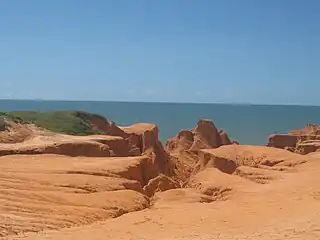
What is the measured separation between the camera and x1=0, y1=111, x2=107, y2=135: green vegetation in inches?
1620

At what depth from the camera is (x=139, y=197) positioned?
2070 centimetres

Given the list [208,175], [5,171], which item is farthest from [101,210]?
[208,175]

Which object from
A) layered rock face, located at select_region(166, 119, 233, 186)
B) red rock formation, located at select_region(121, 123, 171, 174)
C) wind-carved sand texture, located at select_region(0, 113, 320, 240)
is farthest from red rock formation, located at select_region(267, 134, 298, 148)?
wind-carved sand texture, located at select_region(0, 113, 320, 240)

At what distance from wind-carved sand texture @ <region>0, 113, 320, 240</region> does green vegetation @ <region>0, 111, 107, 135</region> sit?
24.5ft

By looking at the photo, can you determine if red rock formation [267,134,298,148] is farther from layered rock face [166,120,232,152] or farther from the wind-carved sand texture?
the wind-carved sand texture

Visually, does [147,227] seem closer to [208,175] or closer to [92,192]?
[92,192]

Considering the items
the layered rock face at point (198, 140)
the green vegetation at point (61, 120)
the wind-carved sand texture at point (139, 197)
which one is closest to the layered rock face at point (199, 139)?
the layered rock face at point (198, 140)

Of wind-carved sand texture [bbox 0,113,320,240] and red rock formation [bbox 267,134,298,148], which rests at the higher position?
red rock formation [bbox 267,134,298,148]

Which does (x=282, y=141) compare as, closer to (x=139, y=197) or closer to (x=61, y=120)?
(x=61, y=120)

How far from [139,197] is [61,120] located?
25188 mm

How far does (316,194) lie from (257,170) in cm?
638

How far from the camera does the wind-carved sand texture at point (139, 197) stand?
15.0m

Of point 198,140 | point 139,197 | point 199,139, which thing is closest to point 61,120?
point 198,140

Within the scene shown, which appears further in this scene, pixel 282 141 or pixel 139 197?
pixel 282 141
